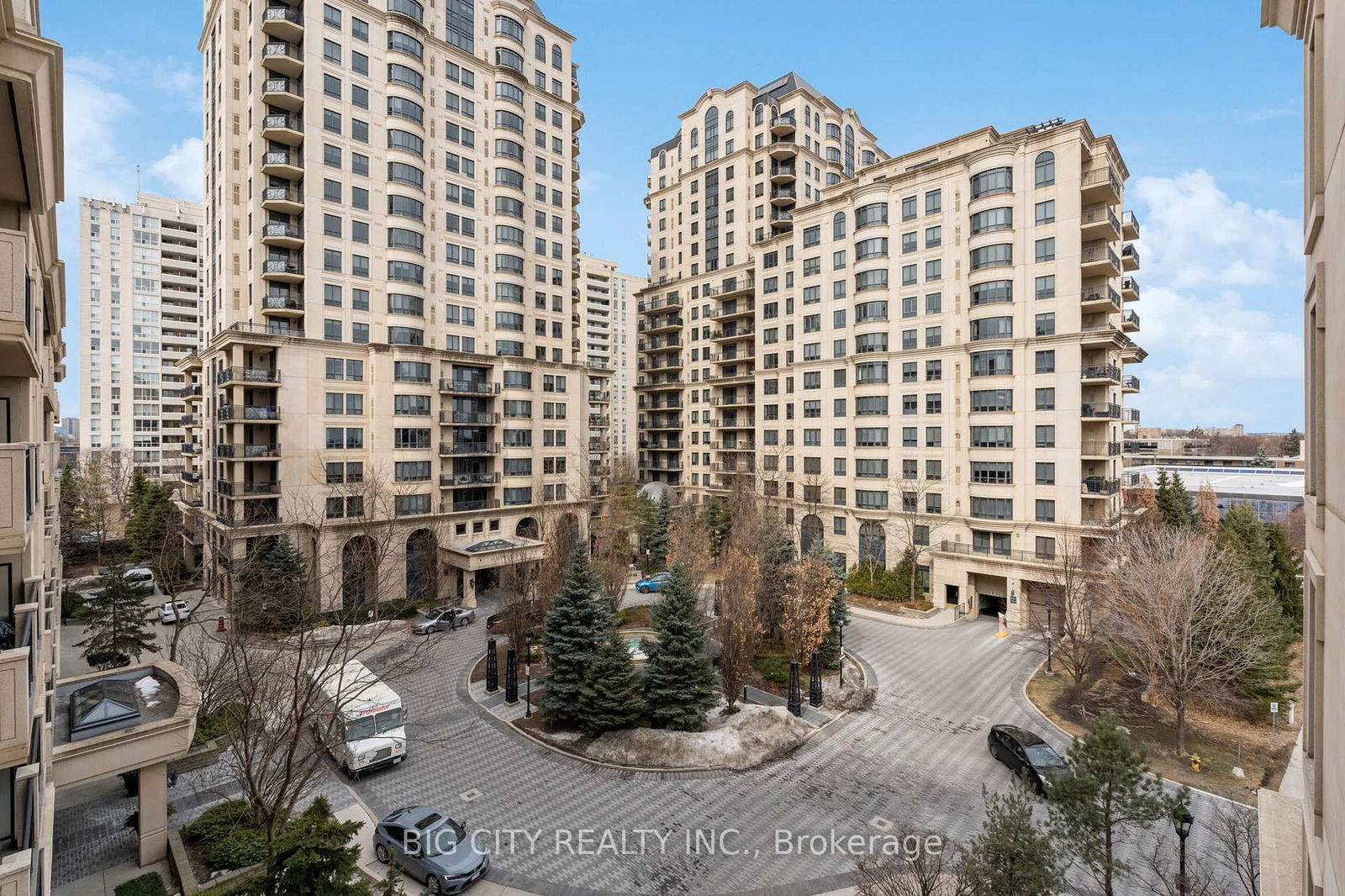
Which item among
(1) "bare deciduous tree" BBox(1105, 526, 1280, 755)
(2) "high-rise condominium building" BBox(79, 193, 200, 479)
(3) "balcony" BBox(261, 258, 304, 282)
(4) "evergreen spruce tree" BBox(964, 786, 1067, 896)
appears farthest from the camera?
(2) "high-rise condominium building" BBox(79, 193, 200, 479)

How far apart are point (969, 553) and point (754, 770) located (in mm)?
23966

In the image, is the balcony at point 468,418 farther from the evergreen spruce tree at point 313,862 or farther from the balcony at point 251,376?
the evergreen spruce tree at point 313,862

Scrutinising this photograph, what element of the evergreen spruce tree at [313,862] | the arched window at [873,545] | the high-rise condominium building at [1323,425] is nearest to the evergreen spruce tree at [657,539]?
the arched window at [873,545]

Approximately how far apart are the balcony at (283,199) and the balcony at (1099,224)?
44655 millimetres

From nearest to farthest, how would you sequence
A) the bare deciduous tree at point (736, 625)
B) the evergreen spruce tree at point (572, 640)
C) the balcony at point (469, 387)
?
1. the evergreen spruce tree at point (572, 640)
2. the bare deciduous tree at point (736, 625)
3. the balcony at point (469, 387)

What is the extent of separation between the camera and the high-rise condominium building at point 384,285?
3434 centimetres

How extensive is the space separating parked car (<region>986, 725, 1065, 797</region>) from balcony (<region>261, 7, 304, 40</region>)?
159 feet

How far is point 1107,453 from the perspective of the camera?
33438 millimetres

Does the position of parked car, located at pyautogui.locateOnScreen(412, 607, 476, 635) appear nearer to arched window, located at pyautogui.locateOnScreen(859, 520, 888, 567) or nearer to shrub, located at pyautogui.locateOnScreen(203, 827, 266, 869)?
shrub, located at pyautogui.locateOnScreen(203, 827, 266, 869)

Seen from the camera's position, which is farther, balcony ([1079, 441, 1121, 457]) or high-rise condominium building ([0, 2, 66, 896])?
balcony ([1079, 441, 1121, 457])

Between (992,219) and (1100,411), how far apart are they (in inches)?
511

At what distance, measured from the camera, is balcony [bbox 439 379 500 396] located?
3912cm

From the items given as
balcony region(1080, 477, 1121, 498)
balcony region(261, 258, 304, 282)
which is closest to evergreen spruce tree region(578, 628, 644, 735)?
balcony region(1080, 477, 1121, 498)

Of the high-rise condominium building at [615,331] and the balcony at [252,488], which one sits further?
the high-rise condominium building at [615,331]
